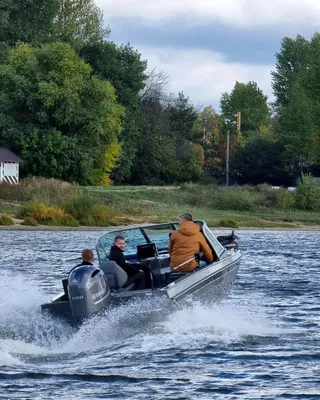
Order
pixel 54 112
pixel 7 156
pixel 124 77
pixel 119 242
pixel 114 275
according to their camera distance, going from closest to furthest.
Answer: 1. pixel 114 275
2. pixel 119 242
3. pixel 7 156
4. pixel 54 112
5. pixel 124 77

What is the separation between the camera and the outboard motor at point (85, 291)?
59.4 ft

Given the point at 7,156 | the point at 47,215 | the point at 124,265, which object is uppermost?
the point at 7,156

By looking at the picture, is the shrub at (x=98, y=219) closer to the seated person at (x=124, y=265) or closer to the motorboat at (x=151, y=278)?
the motorboat at (x=151, y=278)

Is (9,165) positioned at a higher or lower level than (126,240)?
higher

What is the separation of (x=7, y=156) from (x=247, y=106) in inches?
3018

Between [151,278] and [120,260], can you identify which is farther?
[151,278]

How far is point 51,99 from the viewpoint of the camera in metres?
78.9

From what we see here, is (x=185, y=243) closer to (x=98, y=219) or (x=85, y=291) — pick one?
(x=85, y=291)

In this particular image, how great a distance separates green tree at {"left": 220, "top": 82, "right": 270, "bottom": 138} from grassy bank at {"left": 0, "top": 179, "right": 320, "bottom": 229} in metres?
66.0

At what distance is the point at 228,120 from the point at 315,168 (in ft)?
157

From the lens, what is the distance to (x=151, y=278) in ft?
67.3

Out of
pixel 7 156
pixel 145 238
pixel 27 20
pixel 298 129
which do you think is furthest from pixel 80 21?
pixel 145 238

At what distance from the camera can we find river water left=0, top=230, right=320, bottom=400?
16109mm

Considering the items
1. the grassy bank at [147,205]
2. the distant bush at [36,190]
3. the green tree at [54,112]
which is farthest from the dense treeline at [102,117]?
the distant bush at [36,190]
